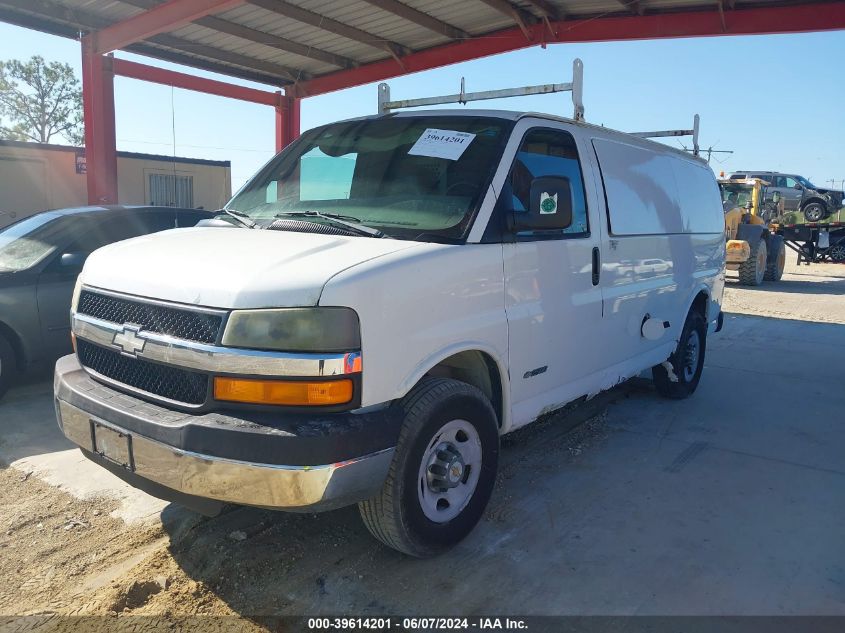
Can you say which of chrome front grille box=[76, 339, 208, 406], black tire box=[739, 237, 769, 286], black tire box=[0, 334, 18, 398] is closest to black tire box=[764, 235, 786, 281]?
black tire box=[739, 237, 769, 286]

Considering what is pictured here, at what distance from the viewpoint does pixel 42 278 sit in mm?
5867

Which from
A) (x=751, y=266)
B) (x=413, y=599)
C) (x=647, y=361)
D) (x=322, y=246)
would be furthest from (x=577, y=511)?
(x=751, y=266)

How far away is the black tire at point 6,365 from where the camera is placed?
5.58 metres

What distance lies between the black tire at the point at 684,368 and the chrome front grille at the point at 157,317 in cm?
448

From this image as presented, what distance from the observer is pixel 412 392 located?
298 centimetres

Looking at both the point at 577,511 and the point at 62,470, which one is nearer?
the point at 577,511

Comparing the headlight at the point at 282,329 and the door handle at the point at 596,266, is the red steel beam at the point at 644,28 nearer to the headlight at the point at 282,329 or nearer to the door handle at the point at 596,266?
the door handle at the point at 596,266

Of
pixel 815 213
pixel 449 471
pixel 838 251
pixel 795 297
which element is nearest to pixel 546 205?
pixel 449 471

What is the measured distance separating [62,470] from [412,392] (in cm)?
272

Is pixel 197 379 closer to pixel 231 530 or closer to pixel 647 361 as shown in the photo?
pixel 231 530

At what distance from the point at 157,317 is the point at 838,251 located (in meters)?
24.5

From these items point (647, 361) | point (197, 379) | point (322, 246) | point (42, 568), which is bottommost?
point (42, 568)

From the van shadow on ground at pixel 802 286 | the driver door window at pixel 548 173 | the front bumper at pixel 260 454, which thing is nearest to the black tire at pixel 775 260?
the van shadow on ground at pixel 802 286

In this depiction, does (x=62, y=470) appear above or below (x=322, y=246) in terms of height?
below
